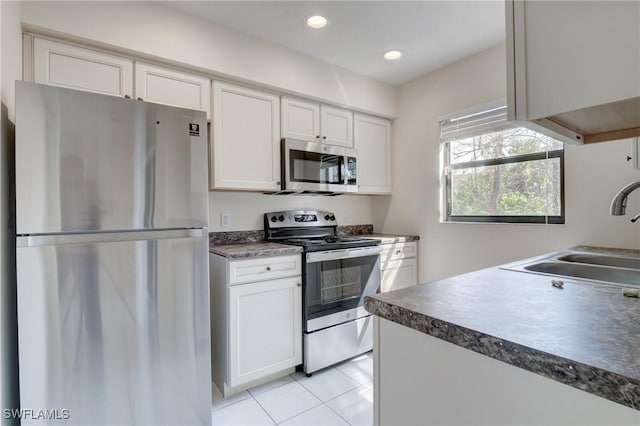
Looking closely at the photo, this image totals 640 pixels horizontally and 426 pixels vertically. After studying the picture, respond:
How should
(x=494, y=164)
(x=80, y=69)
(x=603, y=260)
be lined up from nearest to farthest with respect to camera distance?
(x=603, y=260) → (x=80, y=69) → (x=494, y=164)

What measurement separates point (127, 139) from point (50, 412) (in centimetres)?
120

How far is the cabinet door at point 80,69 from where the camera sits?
1586 mm

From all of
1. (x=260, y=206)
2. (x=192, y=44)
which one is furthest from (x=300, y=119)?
(x=192, y=44)

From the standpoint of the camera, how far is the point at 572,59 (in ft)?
1.74

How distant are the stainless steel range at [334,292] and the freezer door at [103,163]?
949 mm

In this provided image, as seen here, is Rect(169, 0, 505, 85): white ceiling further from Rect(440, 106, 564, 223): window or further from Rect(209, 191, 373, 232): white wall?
Rect(209, 191, 373, 232): white wall

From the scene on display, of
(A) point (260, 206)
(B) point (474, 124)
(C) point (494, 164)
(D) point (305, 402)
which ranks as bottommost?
(D) point (305, 402)

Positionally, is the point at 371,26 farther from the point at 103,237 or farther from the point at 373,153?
the point at 103,237

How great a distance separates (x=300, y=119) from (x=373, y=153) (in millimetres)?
→ 862

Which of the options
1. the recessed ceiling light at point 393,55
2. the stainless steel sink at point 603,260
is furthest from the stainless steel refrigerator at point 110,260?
the stainless steel sink at point 603,260

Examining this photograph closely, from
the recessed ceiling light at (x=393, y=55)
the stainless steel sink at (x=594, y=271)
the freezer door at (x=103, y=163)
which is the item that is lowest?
the stainless steel sink at (x=594, y=271)

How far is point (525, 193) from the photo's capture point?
88.8 inches

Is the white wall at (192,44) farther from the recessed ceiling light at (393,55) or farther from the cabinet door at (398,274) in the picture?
the cabinet door at (398,274)

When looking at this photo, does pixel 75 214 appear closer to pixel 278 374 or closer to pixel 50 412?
pixel 50 412
